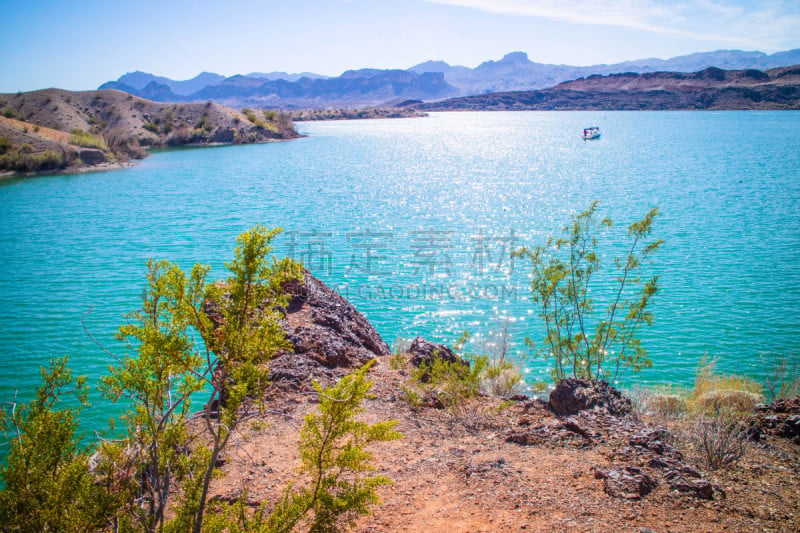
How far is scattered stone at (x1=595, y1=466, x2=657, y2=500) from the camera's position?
5683 millimetres

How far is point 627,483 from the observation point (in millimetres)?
5789

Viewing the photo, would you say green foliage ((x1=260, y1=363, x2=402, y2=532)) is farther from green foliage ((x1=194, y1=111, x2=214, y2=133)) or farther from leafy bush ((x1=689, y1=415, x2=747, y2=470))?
green foliage ((x1=194, y1=111, x2=214, y2=133))

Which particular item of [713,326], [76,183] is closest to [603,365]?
[713,326]

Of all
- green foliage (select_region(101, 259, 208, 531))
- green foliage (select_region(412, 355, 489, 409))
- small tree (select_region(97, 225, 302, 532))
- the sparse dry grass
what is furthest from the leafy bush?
the sparse dry grass

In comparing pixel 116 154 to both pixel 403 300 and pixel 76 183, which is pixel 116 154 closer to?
pixel 76 183

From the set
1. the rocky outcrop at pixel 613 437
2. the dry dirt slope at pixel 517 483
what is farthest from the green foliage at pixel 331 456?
the rocky outcrop at pixel 613 437

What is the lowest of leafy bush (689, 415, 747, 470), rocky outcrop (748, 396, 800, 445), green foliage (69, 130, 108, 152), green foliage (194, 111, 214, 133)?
rocky outcrop (748, 396, 800, 445)

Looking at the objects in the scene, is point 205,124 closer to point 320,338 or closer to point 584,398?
point 320,338

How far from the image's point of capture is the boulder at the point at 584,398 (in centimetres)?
838

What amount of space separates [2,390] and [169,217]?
1992cm

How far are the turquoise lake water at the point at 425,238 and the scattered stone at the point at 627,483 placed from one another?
7.54m

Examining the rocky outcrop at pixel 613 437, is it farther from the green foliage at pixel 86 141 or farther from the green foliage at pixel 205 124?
the green foliage at pixel 205 124

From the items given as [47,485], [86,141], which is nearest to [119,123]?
[86,141]

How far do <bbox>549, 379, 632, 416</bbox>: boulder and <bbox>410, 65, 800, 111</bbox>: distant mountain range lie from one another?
14969 centimetres
